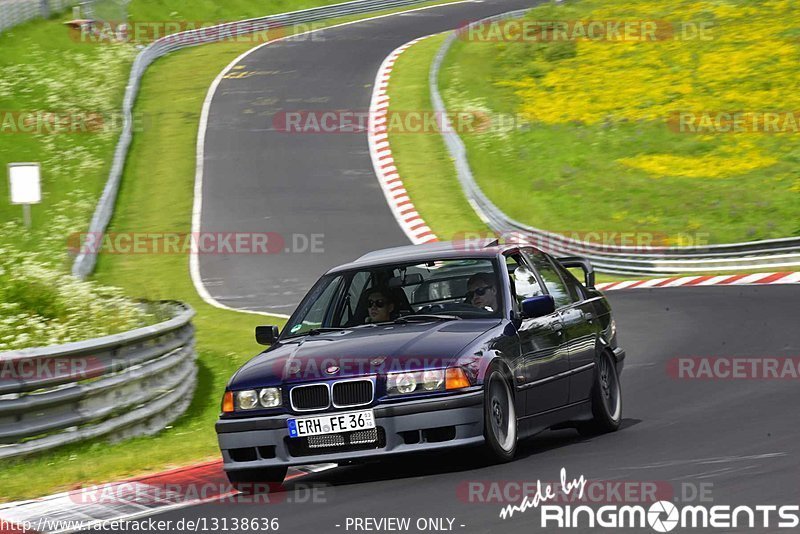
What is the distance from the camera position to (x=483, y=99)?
3741 cm

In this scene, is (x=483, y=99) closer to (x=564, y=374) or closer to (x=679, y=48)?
(x=679, y=48)

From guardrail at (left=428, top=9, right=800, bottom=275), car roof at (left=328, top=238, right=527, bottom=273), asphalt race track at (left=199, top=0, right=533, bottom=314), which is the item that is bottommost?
guardrail at (left=428, top=9, right=800, bottom=275)

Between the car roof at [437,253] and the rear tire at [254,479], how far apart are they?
1.71m

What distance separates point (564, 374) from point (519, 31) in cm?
Result: 3561

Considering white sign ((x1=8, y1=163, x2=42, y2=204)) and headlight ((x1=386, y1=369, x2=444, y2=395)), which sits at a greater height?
headlight ((x1=386, y1=369, x2=444, y2=395))

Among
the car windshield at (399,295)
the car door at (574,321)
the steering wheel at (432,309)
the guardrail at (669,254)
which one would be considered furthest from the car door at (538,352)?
the guardrail at (669,254)

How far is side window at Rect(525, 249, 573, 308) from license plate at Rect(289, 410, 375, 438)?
7.58 ft

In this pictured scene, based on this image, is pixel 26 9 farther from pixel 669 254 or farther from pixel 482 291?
pixel 482 291

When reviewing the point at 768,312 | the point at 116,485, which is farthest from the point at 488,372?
the point at 768,312

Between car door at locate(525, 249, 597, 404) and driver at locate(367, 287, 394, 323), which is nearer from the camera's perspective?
driver at locate(367, 287, 394, 323)

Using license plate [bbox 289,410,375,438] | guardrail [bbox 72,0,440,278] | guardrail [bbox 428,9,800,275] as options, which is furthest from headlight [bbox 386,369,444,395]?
guardrail [bbox 428,9,800,275]

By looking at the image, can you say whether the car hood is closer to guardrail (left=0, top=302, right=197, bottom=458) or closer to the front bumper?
the front bumper

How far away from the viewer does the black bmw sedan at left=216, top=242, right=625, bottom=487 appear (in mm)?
8375

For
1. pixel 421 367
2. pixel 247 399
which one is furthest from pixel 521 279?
pixel 247 399
